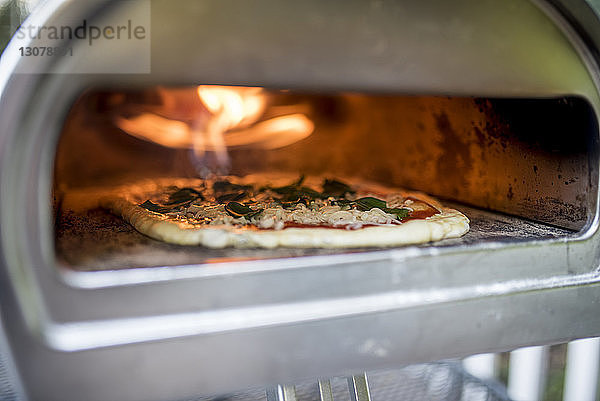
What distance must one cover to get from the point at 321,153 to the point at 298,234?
921 millimetres

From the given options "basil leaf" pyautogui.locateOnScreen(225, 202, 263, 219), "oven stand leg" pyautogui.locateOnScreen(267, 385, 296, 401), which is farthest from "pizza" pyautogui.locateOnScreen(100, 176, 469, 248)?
"oven stand leg" pyautogui.locateOnScreen(267, 385, 296, 401)

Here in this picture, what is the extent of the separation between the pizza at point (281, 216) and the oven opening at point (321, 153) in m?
0.02

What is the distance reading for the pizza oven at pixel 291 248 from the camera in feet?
1.77

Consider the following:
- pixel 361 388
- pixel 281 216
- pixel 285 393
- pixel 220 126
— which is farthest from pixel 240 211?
pixel 220 126

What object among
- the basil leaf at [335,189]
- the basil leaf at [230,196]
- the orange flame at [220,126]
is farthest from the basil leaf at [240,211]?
the orange flame at [220,126]

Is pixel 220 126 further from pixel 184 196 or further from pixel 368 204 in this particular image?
pixel 368 204

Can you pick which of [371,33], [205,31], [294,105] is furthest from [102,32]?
[294,105]

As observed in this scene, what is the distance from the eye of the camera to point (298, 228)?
0.79 meters

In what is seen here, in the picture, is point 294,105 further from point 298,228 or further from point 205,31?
point 205,31

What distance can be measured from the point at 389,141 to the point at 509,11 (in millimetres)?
789

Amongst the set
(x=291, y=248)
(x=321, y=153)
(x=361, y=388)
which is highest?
(x=321, y=153)

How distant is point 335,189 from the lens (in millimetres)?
1218

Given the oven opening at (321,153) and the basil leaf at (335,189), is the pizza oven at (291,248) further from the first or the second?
the basil leaf at (335,189)

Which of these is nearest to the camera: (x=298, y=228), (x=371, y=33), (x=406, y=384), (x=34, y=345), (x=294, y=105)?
(x=34, y=345)
